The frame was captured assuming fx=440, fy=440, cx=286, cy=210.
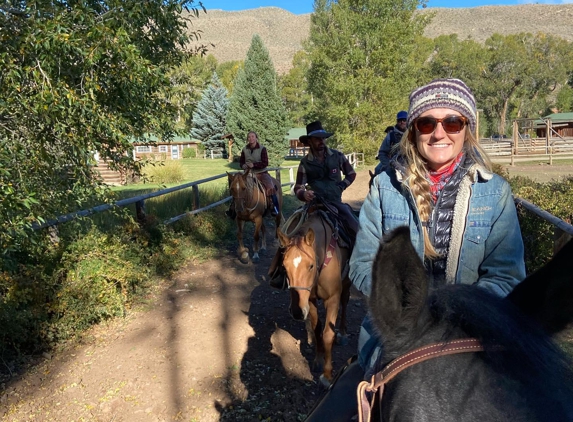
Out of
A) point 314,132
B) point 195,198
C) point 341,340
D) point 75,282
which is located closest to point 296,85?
point 195,198

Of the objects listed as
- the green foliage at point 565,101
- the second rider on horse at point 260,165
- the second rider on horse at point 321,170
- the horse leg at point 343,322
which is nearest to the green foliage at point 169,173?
the second rider on horse at point 260,165

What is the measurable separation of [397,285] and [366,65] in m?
36.3

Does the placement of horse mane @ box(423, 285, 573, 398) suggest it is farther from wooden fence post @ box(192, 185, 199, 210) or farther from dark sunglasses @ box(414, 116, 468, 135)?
wooden fence post @ box(192, 185, 199, 210)

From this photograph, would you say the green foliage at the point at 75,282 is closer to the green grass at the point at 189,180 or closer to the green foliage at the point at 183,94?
the green grass at the point at 189,180

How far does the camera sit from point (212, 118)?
209 ft

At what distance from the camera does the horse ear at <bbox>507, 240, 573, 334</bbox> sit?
1047 mm

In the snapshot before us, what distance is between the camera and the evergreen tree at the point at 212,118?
6256 centimetres

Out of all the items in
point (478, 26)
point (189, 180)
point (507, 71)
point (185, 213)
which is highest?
point (478, 26)

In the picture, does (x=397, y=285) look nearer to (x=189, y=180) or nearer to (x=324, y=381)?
(x=324, y=381)

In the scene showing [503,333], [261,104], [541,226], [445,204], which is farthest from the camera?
[261,104]

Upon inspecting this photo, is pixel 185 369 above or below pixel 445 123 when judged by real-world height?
below

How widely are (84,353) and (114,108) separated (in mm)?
2926

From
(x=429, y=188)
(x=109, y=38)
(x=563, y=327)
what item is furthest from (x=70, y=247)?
(x=563, y=327)

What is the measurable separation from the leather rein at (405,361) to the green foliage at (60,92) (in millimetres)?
3134
